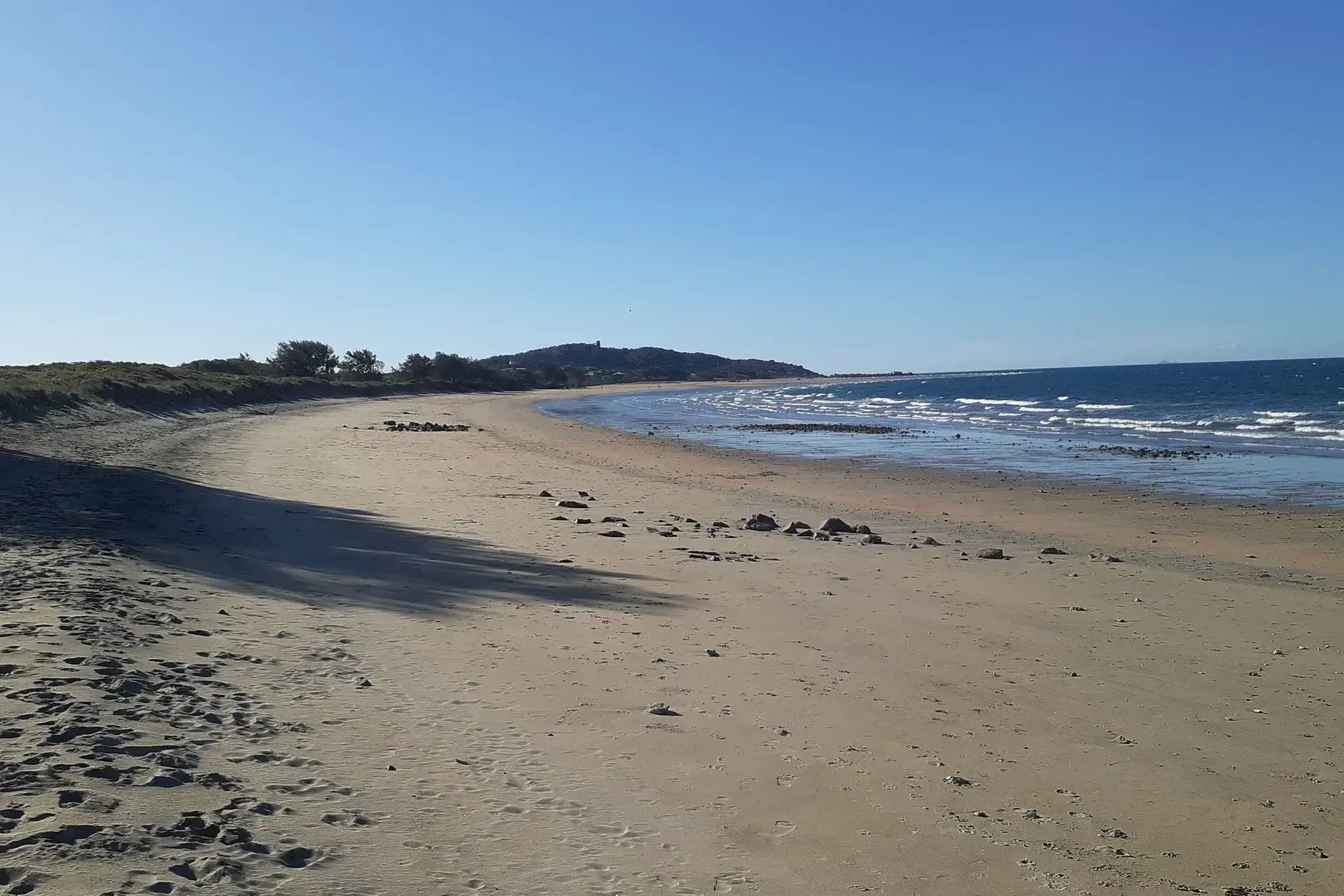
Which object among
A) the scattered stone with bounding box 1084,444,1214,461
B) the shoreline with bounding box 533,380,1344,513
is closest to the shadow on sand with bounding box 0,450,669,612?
the shoreline with bounding box 533,380,1344,513

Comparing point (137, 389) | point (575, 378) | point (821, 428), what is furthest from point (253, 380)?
point (575, 378)

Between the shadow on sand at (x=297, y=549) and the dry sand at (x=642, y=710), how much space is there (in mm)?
67

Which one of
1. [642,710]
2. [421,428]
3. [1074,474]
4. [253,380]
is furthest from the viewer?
[253,380]

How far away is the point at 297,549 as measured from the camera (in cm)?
1048

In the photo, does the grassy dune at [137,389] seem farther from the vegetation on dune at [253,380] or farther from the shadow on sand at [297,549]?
the shadow on sand at [297,549]

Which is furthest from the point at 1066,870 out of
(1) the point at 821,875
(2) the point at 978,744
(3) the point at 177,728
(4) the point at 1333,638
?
(4) the point at 1333,638

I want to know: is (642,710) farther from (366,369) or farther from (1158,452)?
(366,369)

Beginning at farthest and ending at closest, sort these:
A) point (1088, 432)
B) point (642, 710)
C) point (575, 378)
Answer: point (575, 378)
point (1088, 432)
point (642, 710)

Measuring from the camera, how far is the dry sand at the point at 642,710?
3883 millimetres

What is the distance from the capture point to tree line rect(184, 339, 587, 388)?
3236 inches

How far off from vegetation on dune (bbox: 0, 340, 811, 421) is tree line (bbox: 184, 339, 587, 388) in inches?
4.2

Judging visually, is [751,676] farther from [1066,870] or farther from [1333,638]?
[1333,638]

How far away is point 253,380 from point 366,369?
43540mm

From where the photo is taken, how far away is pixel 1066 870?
13.1ft
